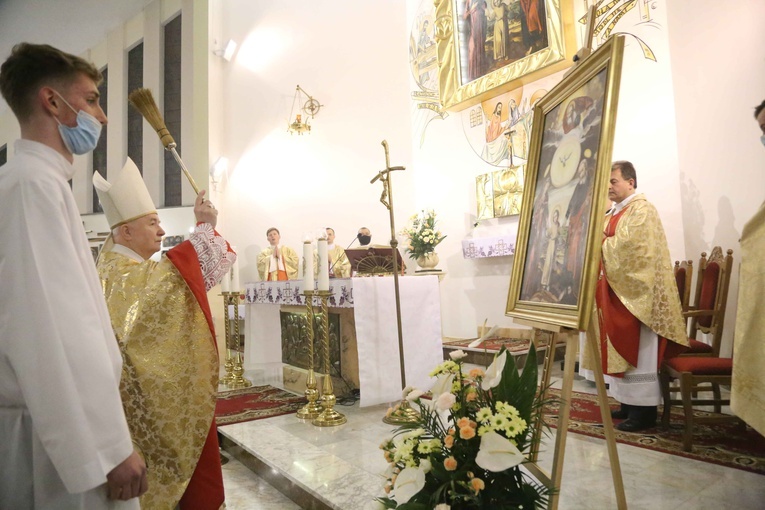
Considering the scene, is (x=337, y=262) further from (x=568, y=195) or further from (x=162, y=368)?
(x=568, y=195)

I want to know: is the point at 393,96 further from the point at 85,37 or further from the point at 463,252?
the point at 85,37

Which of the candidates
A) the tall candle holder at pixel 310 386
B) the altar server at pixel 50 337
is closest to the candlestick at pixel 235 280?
the tall candle holder at pixel 310 386

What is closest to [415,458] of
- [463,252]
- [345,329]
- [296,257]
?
[345,329]

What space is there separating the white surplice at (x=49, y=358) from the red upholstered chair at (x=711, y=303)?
11.4ft

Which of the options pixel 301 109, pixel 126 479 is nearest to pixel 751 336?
pixel 126 479

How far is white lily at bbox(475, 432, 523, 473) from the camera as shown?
3.78ft

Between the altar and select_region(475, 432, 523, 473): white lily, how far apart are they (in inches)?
97.4

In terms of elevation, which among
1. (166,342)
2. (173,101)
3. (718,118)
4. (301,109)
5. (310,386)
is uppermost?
(173,101)

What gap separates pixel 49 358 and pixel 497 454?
1.04 m

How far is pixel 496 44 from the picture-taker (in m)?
7.00

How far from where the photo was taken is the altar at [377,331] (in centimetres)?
369

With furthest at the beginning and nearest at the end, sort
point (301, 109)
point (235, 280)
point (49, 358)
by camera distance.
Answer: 1. point (301, 109)
2. point (235, 280)
3. point (49, 358)

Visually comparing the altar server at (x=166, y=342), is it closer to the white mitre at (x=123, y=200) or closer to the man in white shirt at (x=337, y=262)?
the white mitre at (x=123, y=200)

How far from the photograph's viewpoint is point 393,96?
856cm
